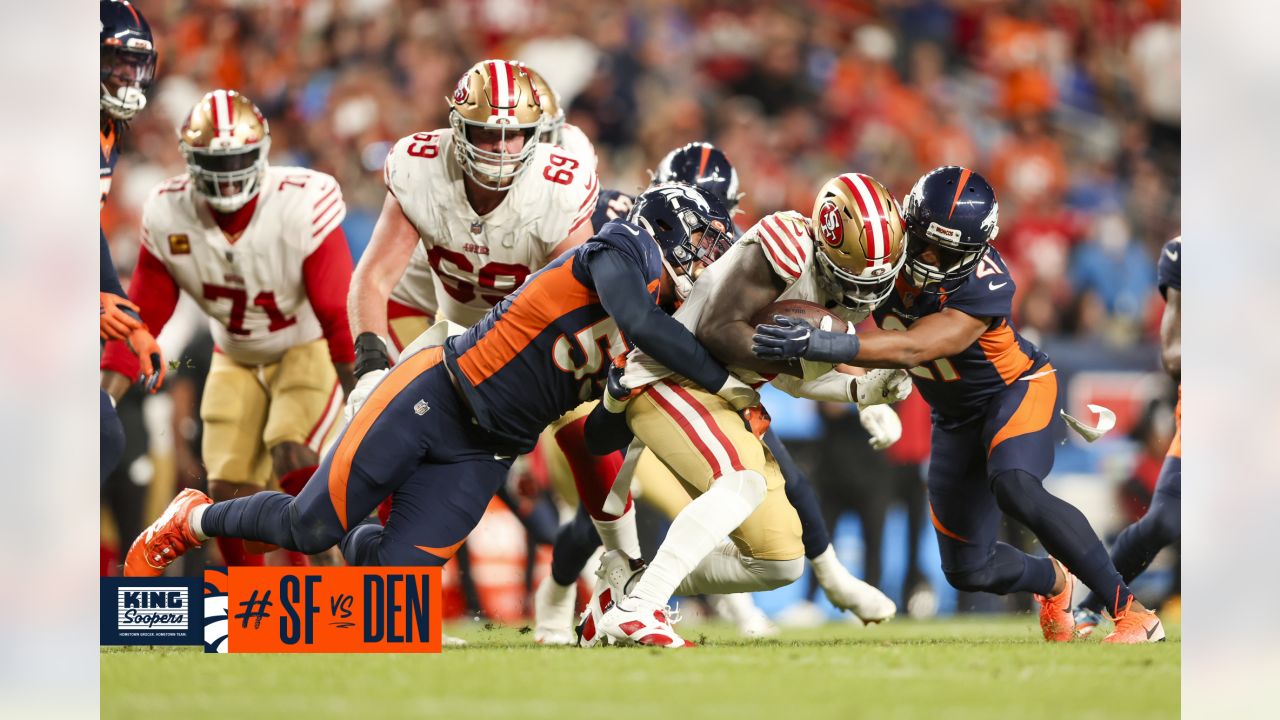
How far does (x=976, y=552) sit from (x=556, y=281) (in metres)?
Answer: 1.61

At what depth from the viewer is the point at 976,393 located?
4.38 meters

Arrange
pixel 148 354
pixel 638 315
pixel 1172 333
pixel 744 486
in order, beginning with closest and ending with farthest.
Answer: pixel 638 315 < pixel 744 486 < pixel 148 354 < pixel 1172 333

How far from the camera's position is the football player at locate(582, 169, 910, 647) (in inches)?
149

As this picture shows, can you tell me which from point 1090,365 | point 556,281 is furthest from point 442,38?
point 1090,365

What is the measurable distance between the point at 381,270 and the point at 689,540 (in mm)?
1427

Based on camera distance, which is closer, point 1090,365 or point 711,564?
point 711,564

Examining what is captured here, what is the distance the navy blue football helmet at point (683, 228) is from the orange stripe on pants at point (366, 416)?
688 mm

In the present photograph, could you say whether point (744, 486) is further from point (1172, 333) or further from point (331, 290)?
point (1172, 333)

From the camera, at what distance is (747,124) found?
6.79 m

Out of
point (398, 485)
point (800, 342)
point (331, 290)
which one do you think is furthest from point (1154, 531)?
point (331, 290)

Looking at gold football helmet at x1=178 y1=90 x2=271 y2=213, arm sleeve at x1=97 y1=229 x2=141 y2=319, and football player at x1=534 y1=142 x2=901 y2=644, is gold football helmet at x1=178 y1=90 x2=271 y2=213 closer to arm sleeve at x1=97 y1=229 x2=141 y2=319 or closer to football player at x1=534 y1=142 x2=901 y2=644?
arm sleeve at x1=97 y1=229 x2=141 y2=319
